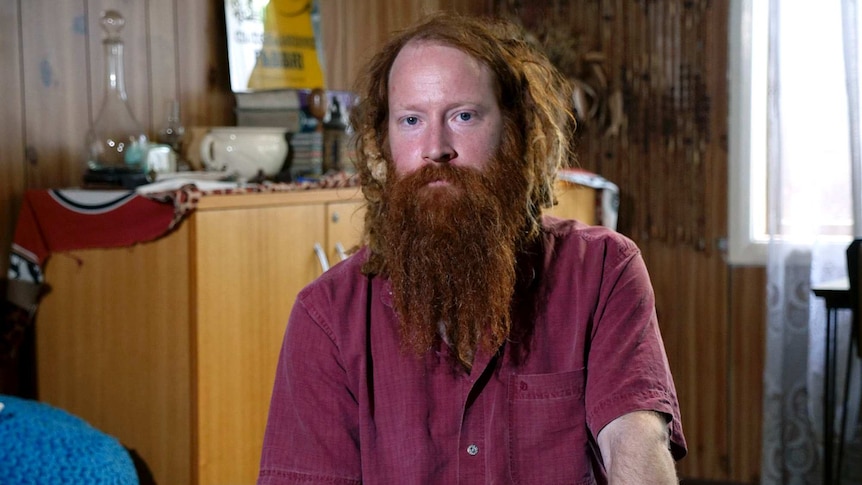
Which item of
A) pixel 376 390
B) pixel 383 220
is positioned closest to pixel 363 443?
pixel 376 390

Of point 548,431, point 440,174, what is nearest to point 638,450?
point 548,431

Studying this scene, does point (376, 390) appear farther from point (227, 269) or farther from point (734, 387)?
point (734, 387)

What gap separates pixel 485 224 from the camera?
1610 mm

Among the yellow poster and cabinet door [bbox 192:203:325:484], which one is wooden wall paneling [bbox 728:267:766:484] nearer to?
the yellow poster

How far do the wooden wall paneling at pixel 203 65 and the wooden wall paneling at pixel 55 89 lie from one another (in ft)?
1.15

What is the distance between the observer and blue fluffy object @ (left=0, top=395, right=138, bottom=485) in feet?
6.18

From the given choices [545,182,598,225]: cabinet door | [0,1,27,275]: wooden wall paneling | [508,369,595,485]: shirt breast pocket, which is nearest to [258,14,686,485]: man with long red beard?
[508,369,595,485]: shirt breast pocket

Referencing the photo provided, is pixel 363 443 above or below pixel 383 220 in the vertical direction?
below

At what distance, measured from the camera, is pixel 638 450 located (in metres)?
1.33

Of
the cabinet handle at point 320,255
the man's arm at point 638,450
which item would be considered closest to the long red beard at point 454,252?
the man's arm at point 638,450

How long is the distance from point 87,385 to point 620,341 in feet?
4.67

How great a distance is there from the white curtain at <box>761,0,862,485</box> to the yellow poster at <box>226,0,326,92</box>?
1.88 metres

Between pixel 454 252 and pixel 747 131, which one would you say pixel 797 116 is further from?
pixel 454 252

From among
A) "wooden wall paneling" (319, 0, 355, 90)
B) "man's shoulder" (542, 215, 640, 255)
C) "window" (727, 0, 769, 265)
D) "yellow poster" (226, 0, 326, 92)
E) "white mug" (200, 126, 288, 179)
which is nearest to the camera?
"man's shoulder" (542, 215, 640, 255)
